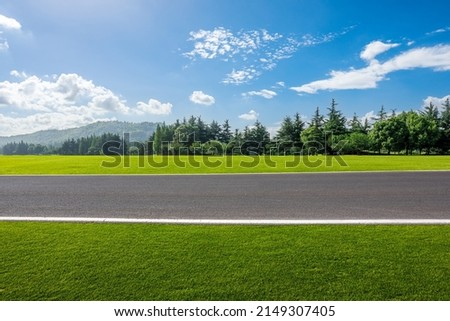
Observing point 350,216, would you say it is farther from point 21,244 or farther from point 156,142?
point 156,142

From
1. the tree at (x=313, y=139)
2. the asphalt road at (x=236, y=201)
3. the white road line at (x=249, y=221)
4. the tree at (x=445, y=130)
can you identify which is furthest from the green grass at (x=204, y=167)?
the tree at (x=445, y=130)

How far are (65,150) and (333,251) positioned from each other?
118107 millimetres

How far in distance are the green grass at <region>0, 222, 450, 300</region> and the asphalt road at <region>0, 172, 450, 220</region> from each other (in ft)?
4.28

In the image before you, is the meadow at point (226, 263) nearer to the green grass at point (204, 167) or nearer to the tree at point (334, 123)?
the green grass at point (204, 167)

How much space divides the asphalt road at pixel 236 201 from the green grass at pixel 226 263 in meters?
1.30

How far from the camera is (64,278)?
328 centimetres

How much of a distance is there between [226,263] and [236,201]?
4.27 metres

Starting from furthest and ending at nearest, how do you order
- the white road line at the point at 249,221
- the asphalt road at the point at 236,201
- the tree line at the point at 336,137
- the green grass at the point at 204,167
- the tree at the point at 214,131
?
the tree at the point at 214,131 < the tree line at the point at 336,137 < the green grass at the point at 204,167 < the asphalt road at the point at 236,201 < the white road line at the point at 249,221

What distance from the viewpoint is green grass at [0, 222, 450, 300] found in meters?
2.98

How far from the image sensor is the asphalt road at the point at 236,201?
647cm

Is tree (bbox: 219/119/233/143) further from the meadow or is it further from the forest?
the meadow

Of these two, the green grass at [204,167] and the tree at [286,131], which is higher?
the tree at [286,131]

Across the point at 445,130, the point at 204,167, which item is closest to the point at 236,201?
the point at 204,167

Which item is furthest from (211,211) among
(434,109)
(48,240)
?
(434,109)
